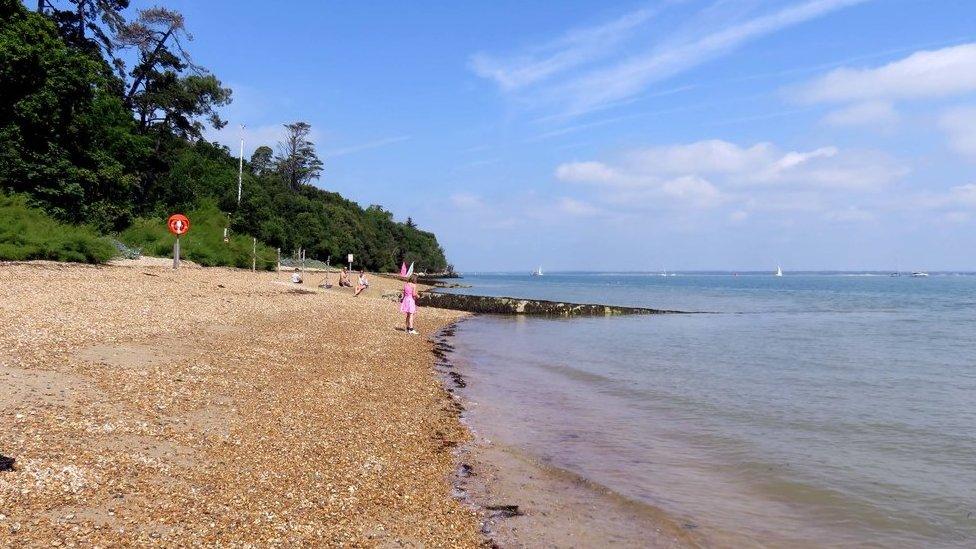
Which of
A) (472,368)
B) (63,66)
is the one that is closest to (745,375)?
(472,368)

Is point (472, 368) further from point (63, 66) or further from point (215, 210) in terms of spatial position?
point (215, 210)

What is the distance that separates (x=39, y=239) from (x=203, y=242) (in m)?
18.7

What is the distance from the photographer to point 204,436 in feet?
23.3

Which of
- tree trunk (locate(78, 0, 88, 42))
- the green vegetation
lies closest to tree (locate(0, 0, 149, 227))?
the green vegetation

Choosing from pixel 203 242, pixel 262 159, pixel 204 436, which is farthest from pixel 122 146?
pixel 262 159

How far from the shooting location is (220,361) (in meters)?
11.3

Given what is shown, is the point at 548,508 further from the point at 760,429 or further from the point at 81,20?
the point at 81,20

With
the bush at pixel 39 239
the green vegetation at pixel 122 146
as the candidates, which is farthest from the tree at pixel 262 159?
the bush at pixel 39 239

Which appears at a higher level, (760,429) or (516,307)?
(516,307)

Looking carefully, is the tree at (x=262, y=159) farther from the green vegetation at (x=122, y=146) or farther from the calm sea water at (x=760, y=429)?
the calm sea water at (x=760, y=429)

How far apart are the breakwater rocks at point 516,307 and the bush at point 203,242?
14.1 meters

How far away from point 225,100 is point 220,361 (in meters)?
44.4

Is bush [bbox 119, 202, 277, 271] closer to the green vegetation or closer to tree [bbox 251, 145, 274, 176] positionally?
the green vegetation

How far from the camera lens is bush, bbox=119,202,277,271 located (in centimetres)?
3456
